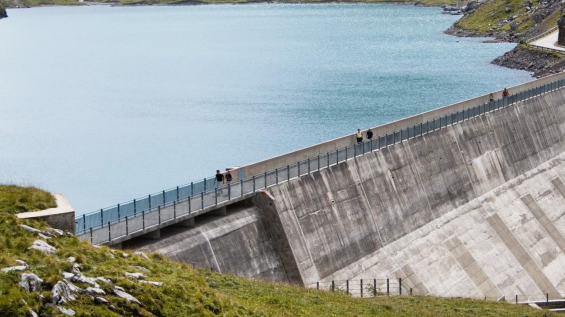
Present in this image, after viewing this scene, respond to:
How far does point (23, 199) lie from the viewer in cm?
2809

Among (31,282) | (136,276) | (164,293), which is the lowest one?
(164,293)

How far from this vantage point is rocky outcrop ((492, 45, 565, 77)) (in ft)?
396

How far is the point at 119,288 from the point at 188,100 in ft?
282

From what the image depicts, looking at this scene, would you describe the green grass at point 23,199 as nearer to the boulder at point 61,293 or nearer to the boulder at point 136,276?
the boulder at point 136,276

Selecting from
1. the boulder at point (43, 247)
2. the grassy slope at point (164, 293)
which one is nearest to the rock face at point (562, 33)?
the grassy slope at point (164, 293)

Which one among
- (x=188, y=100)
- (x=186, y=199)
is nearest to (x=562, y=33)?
(x=188, y=100)

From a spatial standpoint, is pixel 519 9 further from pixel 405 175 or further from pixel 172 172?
pixel 405 175

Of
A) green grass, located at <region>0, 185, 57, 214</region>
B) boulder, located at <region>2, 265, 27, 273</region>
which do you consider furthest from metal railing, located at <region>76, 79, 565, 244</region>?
boulder, located at <region>2, 265, 27, 273</region>

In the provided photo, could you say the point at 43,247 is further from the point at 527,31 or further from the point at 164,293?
the point at 527,31

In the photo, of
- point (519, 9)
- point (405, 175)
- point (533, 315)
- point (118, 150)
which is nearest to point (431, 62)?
point (519, 9)

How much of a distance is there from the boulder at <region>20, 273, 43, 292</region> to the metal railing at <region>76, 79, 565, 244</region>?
33.7ft

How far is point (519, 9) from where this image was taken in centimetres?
19688

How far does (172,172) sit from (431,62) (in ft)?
270

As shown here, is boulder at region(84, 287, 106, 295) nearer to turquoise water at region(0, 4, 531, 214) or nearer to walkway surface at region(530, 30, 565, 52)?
turquoise water at region(0, 4, 531, 214)
